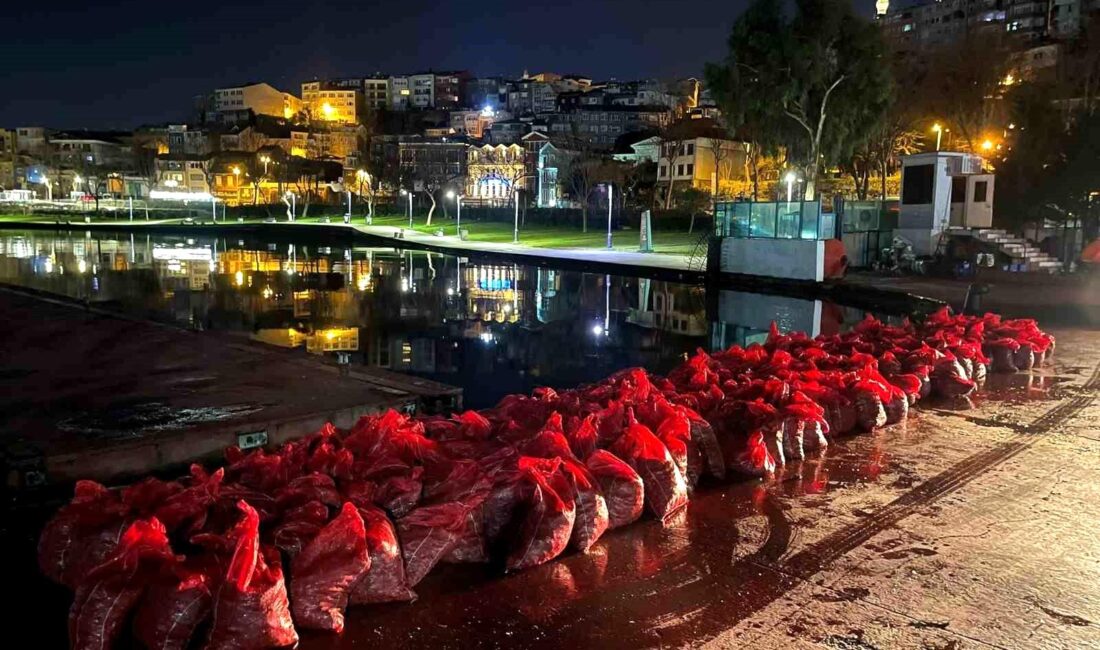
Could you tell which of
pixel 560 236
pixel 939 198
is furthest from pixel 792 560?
pixel 560 236

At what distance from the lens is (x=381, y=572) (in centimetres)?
397

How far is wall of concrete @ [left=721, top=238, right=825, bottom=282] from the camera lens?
2339 centimetres

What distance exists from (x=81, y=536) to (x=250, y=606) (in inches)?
52.5

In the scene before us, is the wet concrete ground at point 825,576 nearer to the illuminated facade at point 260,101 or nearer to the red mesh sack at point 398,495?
the red mesh sack at point 398,495

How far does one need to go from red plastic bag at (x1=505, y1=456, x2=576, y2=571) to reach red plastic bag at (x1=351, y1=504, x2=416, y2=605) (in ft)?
2.03

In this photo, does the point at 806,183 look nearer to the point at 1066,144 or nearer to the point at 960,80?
the point at 1066,144

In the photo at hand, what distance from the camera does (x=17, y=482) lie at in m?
5.66

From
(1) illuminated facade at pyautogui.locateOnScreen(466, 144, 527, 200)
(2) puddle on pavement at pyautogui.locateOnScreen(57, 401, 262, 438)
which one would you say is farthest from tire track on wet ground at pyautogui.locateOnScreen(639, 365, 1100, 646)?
(1) illuminated facade at pyautogui.locateOnScreen(466, 144, 527, 200)

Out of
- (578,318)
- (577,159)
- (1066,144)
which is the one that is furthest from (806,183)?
(577,159)

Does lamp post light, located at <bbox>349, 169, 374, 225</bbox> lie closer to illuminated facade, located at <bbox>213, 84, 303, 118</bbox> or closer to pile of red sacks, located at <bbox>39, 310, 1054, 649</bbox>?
illuminated facade, located at <bbox>213, 84, 303, 118</bbox>

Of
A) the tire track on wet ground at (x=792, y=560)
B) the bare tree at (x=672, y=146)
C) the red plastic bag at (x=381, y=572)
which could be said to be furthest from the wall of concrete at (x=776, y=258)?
the bare tree at (x=672, y=146)

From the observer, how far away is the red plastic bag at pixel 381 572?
395 centimetres

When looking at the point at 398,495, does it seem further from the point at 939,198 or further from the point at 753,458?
the point at 939,198

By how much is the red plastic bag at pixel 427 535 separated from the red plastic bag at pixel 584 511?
0.63 m
